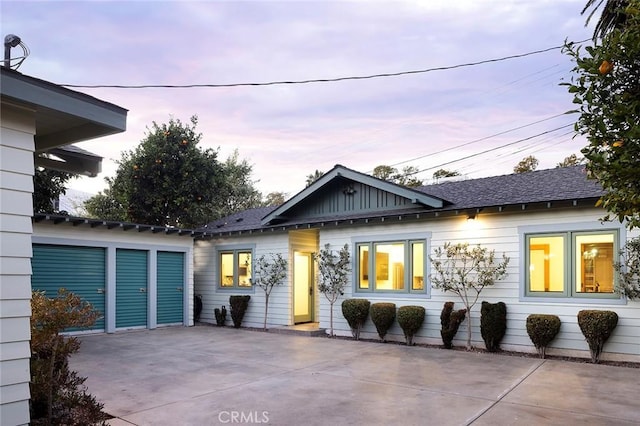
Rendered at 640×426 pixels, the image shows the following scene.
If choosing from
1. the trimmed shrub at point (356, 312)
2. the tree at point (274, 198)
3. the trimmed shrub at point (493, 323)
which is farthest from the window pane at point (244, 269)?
the tree at point (274, 198)

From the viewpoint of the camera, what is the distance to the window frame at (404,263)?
9734 millimetres

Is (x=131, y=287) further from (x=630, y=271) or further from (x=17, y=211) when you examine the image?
(x=630, y=271)

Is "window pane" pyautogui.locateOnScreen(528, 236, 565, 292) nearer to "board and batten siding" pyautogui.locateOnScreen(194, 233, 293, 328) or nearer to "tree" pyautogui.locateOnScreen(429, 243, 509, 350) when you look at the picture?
"tree" pyautogui.locateOnScreen(429, 243, 509, 350)

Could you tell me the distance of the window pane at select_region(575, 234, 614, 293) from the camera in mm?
7820

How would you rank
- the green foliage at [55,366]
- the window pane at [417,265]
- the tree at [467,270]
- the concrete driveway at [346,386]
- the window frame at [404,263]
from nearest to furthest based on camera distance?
the green foliage at [55,366], the concrete driveway at [346,386], the tree at [467,270], the window frame at [404,263], the window pane at [417,265]

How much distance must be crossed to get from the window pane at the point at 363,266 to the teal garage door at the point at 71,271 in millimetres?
5791

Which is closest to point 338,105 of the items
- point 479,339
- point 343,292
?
point 343,292

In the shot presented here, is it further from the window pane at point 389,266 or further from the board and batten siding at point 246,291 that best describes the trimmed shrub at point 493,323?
the board and batten siding at point 246,291

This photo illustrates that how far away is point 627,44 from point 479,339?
23.7 ft

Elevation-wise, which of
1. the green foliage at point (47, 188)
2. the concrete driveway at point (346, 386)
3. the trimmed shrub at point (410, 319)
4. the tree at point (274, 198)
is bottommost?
the concrete driveway at point (346, 386)

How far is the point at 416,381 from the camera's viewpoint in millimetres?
6281

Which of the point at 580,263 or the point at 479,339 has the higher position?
the point at 580,263

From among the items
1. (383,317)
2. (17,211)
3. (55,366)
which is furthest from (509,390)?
(17,211)

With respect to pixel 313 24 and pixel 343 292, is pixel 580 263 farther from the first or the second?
pixel 313 24
